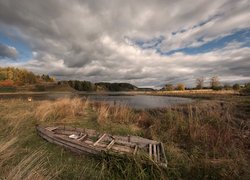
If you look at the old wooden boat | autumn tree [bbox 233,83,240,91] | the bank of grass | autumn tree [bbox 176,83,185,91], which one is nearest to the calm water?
the bank of grass

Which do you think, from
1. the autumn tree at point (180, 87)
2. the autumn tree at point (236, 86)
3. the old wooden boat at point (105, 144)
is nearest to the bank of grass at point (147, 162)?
the old wooden boat at point (105, 144)

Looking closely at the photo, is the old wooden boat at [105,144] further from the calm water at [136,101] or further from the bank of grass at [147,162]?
the calm water at [136,101]

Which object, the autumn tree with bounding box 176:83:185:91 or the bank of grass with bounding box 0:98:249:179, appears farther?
the autumn tree with bounding box 176:83:185:91

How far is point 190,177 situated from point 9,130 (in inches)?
281

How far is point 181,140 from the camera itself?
5984 millimetres

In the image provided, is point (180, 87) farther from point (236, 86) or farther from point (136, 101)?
point (136, 101)

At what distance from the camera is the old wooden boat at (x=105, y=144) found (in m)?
4.21

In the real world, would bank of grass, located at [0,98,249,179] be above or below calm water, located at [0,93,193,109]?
above

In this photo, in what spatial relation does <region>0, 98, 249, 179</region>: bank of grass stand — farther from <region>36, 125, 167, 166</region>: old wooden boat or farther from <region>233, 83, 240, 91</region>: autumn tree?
<region>233, 83, 240, 91</region>: autumn tree

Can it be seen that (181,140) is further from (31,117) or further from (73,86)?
(73,86)

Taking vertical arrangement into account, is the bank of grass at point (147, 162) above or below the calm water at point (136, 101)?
above

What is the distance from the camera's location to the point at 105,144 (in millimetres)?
4902

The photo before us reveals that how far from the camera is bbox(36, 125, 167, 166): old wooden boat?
421 cm

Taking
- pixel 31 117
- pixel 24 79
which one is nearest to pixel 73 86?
pixel 24 79
